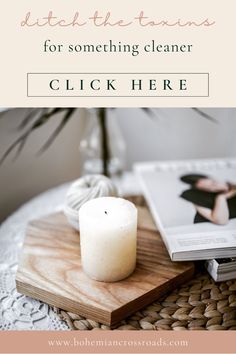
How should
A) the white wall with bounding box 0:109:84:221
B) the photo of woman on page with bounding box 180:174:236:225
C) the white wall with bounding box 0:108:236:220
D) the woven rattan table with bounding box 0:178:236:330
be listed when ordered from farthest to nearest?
the white wall with bounding box 0:108:236:220, the white wall with bounding box 0:109:84:221, the photo of woman on page with bounding box 180:174:236:225, the woven rattan table with bounding box 0:178:236:330

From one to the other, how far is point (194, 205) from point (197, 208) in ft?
0.03

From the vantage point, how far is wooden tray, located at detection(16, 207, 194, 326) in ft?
1.57

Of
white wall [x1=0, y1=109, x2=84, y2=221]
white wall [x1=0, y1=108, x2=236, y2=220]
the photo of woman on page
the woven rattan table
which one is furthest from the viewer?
white wall [x1=0, y1=108, x2=236, y2=220]

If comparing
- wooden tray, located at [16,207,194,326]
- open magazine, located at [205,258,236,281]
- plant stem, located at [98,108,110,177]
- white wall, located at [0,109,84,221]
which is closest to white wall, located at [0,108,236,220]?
white wall, located at [0,109,84,221]

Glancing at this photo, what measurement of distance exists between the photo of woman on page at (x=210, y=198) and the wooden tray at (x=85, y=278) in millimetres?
71

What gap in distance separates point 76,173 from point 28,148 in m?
0.21

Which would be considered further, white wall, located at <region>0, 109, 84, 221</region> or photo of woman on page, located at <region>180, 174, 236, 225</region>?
white wall, located at <region>0, 109, 84, 221</region>
